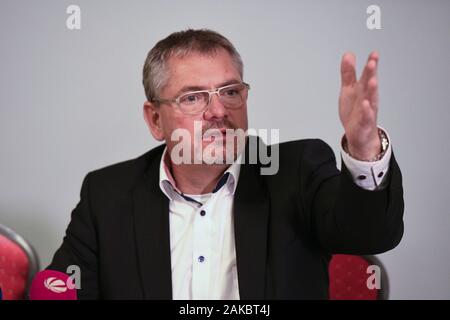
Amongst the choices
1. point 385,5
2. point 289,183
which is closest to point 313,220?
point 289,183

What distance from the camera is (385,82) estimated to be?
2.49m

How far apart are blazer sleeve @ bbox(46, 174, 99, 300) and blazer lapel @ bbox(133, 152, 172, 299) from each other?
15cm

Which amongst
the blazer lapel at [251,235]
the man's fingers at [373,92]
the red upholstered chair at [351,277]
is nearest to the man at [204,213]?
the blazer lapel at [251,235]

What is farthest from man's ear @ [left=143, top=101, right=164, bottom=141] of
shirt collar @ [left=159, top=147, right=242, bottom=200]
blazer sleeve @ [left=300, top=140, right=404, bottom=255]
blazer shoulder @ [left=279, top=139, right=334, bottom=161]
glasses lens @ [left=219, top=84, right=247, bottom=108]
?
blazer sleeve @ [left=300, top=140, right=404, bottom=255]

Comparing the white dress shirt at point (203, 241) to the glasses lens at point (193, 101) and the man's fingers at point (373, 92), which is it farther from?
the man's fingers at point (373, 92)

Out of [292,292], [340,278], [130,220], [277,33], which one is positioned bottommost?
[340,278]

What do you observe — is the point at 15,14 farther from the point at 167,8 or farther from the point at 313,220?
the point at 313,220

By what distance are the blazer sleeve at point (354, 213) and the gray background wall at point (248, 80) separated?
1.05 meters

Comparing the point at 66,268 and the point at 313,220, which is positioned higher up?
the point at 313,220

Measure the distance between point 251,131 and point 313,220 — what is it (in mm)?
1002

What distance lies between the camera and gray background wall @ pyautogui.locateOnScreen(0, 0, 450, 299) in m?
2.48

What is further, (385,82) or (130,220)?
(385,82)
